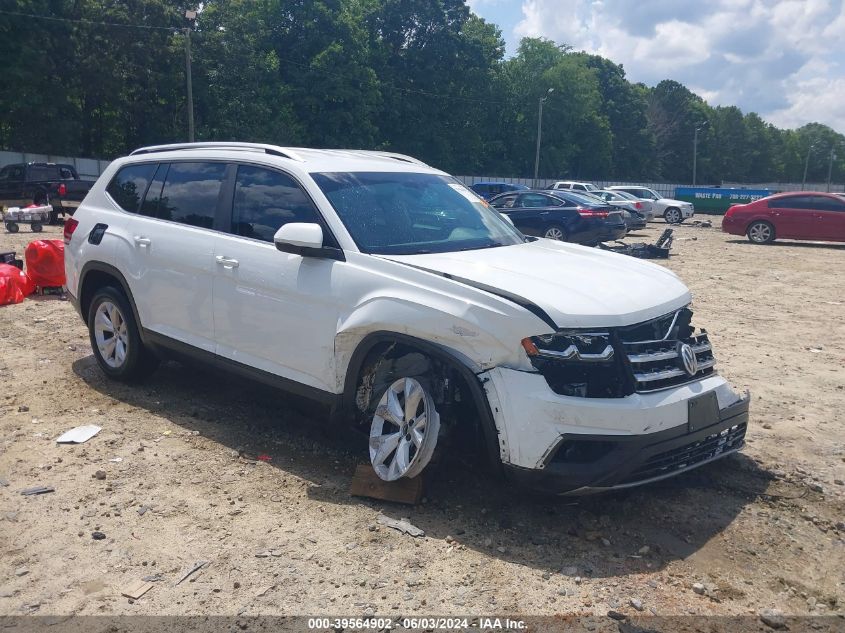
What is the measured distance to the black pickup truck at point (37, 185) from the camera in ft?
78.0

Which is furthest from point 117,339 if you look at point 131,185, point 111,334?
point 131,185

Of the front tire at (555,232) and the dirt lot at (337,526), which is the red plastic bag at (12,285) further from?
the front tire at (555,232)

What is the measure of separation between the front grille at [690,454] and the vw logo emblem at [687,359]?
0.36 m

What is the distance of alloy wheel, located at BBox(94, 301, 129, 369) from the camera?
618 cm

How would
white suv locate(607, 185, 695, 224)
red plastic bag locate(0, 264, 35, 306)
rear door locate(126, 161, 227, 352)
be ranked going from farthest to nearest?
white suv locate(607, 185, 695, 224)
red plastic bag locate(0, 264, 35, 306)
rear door locate(126, 161, 227, 352)

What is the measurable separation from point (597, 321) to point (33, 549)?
Result: 3.00m

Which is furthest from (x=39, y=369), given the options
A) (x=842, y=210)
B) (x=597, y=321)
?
(x=842, y=210)

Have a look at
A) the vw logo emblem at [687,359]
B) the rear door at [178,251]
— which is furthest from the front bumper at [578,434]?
the rear door at [178,251]

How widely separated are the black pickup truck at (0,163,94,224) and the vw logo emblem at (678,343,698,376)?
74.6ft

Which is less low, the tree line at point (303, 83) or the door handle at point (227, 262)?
the tree line at point (303, 83)

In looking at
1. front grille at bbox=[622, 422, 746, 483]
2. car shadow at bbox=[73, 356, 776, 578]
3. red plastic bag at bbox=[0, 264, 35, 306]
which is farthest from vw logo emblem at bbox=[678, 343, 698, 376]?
red plastic bag at bbox=[0, 264, 35, 306]

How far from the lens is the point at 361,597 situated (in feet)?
11.1

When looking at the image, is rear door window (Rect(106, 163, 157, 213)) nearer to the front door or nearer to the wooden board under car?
the front door

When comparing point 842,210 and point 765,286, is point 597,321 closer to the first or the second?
point 765,286
